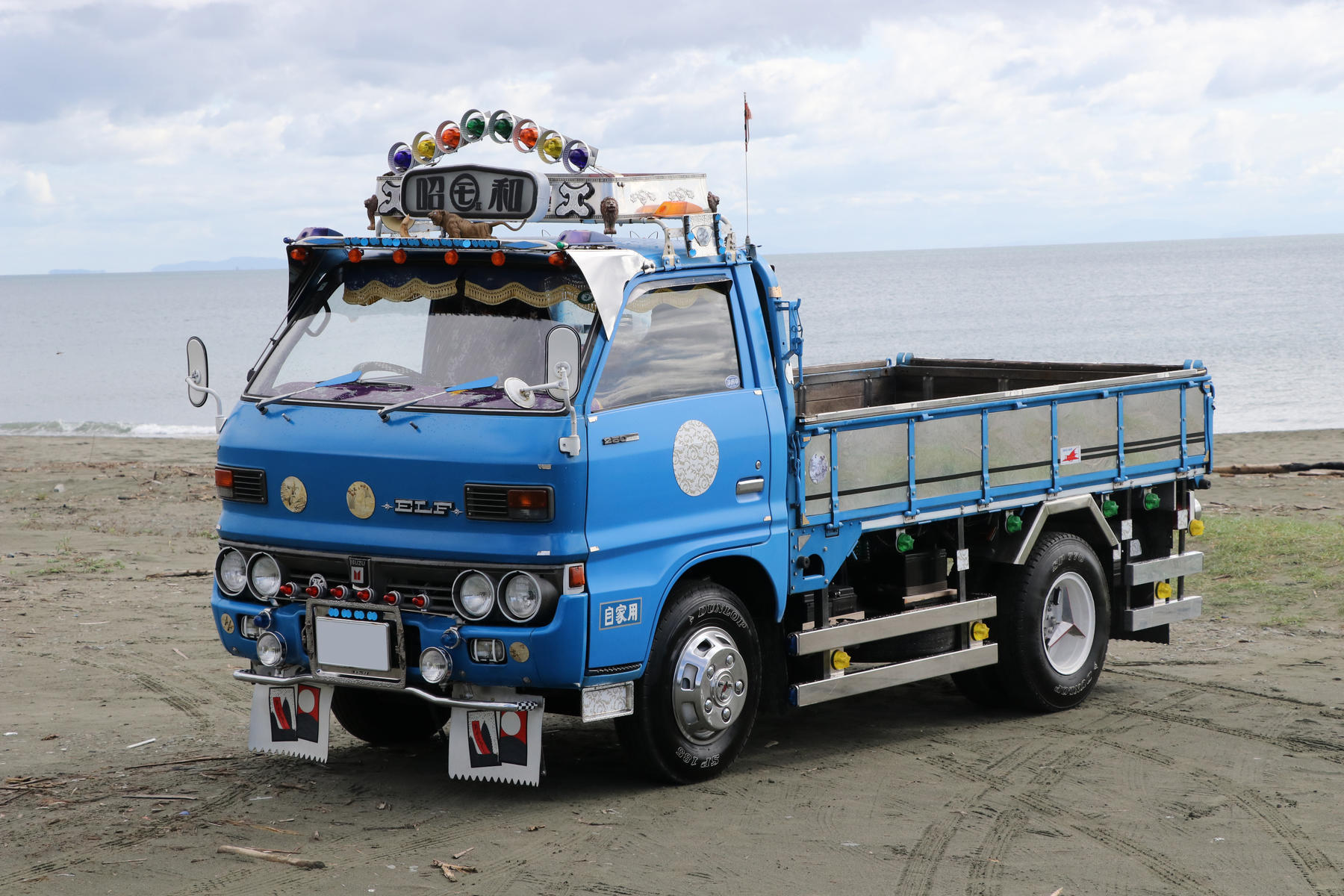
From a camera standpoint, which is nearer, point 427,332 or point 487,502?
point 487,502

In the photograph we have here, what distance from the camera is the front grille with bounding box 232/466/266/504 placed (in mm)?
6641

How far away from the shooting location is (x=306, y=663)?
6660mm

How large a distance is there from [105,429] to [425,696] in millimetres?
30816

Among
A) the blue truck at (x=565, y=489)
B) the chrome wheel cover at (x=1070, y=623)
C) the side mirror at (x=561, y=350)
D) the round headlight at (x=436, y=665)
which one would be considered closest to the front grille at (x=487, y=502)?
the blue truck at (x=565, y=489)

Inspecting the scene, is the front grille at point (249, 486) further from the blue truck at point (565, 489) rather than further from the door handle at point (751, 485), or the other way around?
the door handle at point (751, 485)

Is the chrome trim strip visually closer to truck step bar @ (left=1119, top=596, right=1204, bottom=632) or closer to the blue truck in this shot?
the blue truck

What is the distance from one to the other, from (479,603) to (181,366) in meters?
54.4

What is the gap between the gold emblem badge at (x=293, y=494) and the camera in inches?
257

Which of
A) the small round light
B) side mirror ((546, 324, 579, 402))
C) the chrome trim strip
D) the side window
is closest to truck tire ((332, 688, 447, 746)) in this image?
the chrome trim strip

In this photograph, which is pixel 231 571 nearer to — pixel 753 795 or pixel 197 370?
pixel 197 370

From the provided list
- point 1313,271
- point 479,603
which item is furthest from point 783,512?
point 1313,271

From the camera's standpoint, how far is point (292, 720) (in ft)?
22.5

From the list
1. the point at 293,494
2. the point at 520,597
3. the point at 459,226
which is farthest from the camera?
the point at 459,226

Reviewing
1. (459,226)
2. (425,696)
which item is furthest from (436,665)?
(459,226)
